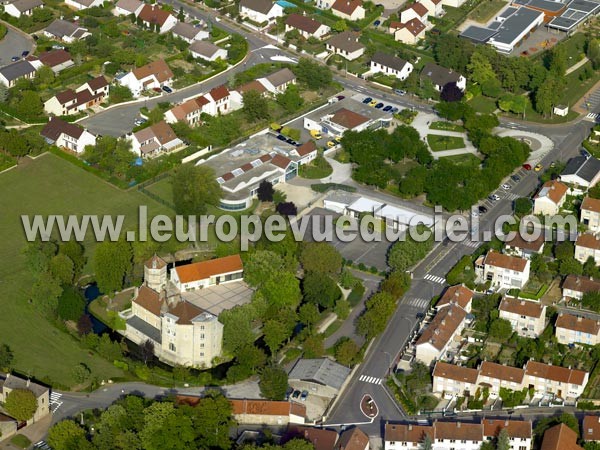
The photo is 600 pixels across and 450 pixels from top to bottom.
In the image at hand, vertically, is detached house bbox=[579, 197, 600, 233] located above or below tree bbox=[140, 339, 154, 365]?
above

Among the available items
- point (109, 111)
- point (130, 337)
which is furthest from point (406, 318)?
point (109, 111)

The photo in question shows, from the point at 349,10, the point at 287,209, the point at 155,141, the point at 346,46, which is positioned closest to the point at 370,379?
the point at 287,209

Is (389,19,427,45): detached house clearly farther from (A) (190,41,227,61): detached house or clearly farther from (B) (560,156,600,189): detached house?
(B) (560,156,600,189): detached house

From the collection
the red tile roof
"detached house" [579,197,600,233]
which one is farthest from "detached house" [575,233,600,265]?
the red tile roof

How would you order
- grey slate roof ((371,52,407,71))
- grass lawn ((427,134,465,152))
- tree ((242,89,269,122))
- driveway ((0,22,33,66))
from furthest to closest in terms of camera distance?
driveway ((0,22,33,66)) → grey slate roof ((371,52,407,71)) → tree ((242,89,269,122)) → grass lawn ((427,134,465,152))

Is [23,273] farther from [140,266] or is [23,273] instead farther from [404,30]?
[404,30]
